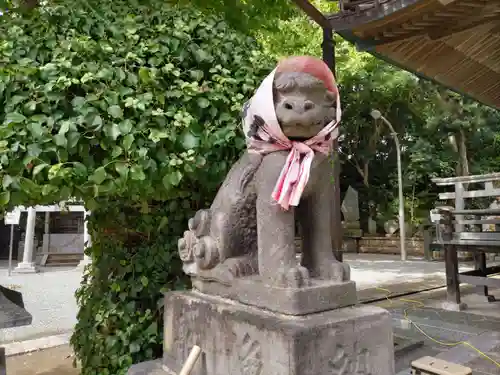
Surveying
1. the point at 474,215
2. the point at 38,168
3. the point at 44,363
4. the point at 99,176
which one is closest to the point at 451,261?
the point at 474,215

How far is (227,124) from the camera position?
2756 millimetres

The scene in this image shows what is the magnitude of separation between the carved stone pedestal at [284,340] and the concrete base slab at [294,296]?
32 mm

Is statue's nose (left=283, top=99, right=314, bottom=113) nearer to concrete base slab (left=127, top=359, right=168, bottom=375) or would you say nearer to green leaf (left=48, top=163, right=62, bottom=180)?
green leaf (left=48, top=163, right=62, bottom=180)

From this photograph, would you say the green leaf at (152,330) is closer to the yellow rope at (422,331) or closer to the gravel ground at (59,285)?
the yellow rope at (422,331)

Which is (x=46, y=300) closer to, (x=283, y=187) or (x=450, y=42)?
(x=283, y=187)

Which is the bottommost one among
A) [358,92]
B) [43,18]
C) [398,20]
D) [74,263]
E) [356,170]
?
[74,263]

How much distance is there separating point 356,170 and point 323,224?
17.6 metres

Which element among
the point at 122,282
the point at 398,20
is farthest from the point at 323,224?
the point at 398,20

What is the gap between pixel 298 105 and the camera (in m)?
2.02

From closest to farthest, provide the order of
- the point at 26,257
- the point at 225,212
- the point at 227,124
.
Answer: the point at 225,212 < the point at 227,124 < the point at 26,257

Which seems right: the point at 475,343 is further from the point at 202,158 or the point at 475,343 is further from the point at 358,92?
the point at 358,92

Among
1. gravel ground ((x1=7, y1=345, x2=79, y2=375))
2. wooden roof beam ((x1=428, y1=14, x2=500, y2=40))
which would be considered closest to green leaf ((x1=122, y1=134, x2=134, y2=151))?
wooden roof beam ((x1=428, y1=14, x2=500, y2=40))

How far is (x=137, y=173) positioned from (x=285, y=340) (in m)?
1.20

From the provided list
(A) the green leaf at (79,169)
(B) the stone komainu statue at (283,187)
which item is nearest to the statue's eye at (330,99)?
(B) the stone komainu statue at (283,187)
